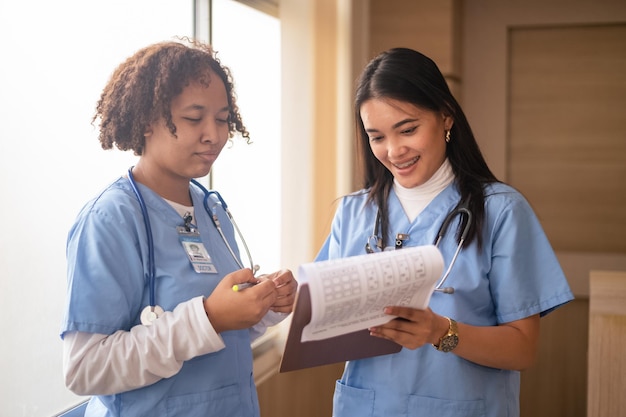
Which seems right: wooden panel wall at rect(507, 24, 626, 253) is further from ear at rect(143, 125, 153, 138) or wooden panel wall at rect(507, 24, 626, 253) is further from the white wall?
ear at rect(143, 125, 153, 138)

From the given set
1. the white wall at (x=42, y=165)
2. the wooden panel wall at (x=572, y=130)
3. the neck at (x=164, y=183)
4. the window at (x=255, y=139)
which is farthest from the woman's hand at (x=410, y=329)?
the wooden panel wall at (x=572, y=130)

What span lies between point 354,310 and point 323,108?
1.76m

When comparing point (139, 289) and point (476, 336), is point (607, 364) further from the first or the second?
point (139, 289)

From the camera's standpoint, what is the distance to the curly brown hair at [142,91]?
1.33m

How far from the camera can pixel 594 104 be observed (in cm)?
372

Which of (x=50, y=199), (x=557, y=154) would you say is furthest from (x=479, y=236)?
(x=557, y=154)

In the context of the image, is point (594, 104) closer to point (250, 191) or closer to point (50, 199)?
point (250, 191)

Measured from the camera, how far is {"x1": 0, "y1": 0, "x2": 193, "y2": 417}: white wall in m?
1.46

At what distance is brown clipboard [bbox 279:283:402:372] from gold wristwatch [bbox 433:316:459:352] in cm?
12

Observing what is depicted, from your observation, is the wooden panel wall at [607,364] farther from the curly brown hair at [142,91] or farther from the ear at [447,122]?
the curly brown hair at [142,91]

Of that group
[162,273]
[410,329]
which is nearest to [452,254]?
[410,329]

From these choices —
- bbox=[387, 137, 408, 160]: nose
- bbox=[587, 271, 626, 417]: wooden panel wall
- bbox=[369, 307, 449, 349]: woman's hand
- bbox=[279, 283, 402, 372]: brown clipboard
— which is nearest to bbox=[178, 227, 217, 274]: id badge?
bbox=[279, 283, 402, 372]: brown clipboard

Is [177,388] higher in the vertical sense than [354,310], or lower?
lower

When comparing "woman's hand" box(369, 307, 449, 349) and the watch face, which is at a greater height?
"woman's hand" box(369, 307, 449, 349)
